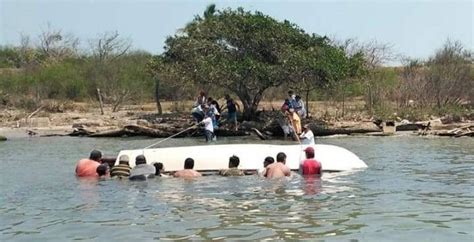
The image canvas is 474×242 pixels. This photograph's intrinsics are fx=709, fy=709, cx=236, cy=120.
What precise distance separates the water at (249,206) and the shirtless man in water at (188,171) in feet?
1.08

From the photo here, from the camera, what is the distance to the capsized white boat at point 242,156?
1652 cm

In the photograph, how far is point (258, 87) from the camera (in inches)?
1248

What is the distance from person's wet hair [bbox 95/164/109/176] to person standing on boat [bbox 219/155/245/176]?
2.57m

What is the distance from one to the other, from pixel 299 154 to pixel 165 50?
18.8 meters

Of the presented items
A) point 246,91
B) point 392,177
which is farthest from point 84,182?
point 246,91

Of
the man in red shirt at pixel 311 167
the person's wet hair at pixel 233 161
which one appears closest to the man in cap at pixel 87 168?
the person's wet hair at pixel 233 161

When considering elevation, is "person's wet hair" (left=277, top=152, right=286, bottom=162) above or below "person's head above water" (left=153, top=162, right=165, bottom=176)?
above

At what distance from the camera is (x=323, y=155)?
16.8m

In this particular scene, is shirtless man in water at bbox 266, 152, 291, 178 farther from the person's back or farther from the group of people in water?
the person's back

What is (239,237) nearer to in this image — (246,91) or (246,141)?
(246,141)

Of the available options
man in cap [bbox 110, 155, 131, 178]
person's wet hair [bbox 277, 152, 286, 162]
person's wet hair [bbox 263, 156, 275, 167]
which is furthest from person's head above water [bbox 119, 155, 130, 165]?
person's wet hair [bbox 277, 152, 286, 162]

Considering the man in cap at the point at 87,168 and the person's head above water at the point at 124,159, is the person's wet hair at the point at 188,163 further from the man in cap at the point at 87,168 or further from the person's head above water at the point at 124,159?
the man in cap at the point at 87,168

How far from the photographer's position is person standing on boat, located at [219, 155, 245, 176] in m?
15.8

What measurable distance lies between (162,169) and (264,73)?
567 inches
